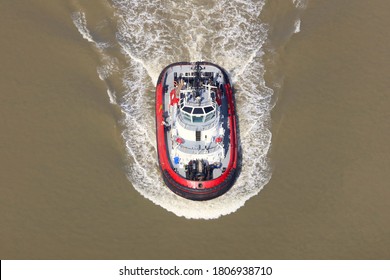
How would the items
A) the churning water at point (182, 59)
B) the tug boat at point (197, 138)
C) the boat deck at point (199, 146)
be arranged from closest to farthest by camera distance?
the tug boat at point (197, 138), the boat deck at point (199, 146), the churning water at point (182, 59)

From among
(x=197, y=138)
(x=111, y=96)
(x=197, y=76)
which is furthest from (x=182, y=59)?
(x=197, y=138)

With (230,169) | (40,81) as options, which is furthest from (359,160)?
(40,81)

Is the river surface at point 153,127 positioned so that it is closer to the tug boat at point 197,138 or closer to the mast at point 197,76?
the tug boat at point 197,138

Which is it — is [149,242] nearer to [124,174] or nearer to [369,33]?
[124,174]

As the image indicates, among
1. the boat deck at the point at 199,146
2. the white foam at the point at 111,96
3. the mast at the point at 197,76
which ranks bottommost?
the boat deck at the point at 199,146

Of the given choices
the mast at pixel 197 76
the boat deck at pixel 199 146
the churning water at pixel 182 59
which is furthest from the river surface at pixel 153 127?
the mast at pixel 197 76

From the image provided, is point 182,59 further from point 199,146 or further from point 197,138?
point 199,146
